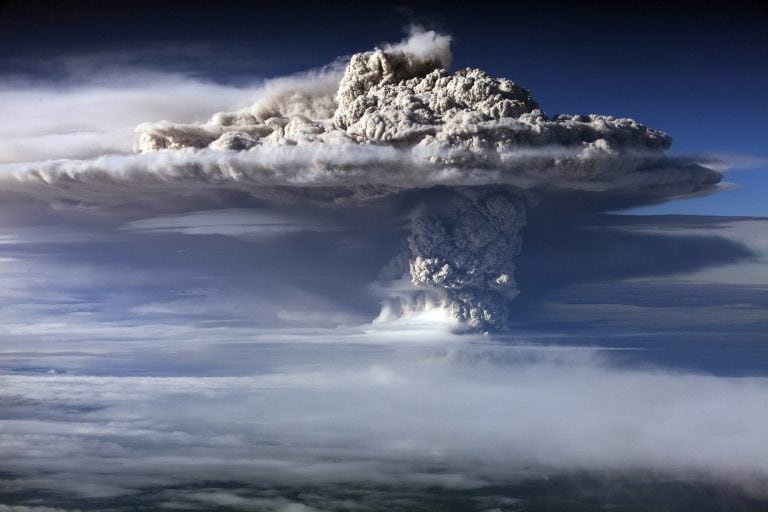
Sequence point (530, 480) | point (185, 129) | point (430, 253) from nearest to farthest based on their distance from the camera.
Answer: point (185, 129), point (430, 253), point (530, 480)

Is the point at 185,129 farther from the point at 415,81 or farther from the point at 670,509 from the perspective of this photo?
the point at 670,509

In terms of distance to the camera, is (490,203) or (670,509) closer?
(490,203)

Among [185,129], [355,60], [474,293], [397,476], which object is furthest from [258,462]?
[355,60]

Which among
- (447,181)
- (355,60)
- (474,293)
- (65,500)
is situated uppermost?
(355,60)

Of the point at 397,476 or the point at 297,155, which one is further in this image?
the point at 397,476

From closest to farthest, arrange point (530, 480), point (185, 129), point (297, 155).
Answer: point (297, 155) → point (185, 129) → point (530, 480)

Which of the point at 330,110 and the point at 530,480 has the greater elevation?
the point at 330,110

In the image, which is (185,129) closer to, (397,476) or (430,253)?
(430,253)

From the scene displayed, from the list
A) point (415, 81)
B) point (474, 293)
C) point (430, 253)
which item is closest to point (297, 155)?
point (415, 81)

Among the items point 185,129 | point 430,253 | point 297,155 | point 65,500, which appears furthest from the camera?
point 65,500
